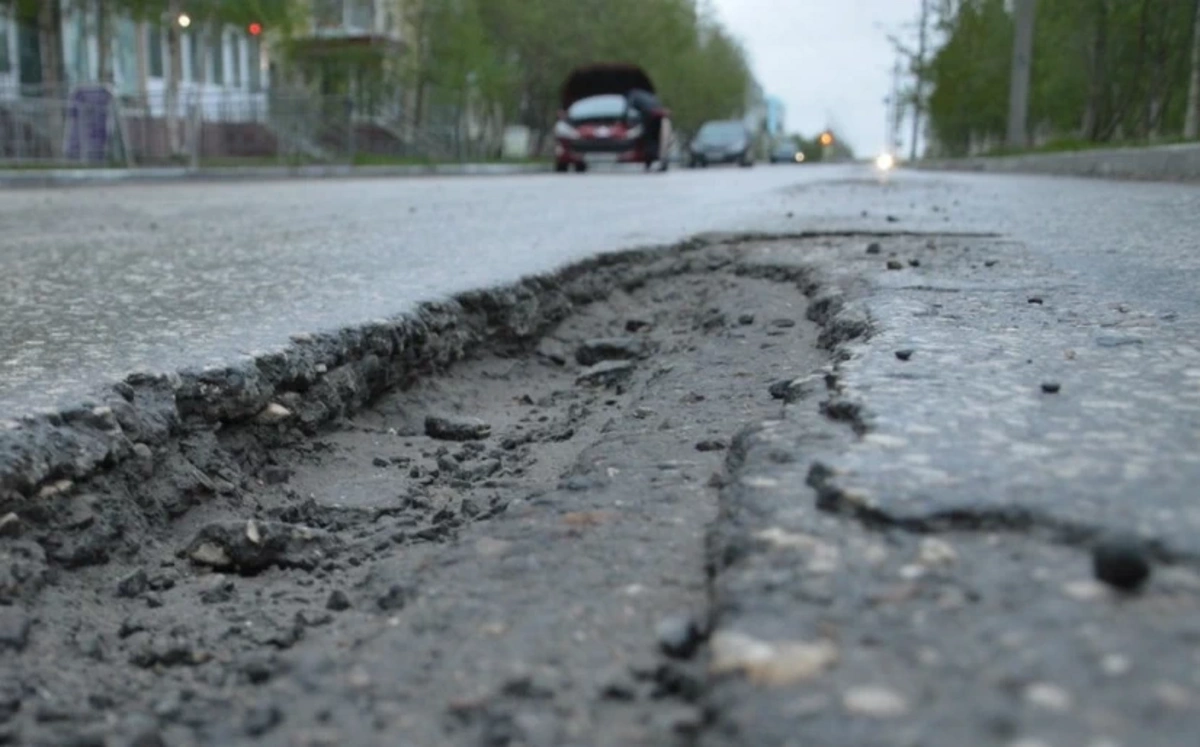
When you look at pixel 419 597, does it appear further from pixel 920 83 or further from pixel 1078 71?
pixel 920 83

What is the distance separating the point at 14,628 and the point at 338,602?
355 millimetres

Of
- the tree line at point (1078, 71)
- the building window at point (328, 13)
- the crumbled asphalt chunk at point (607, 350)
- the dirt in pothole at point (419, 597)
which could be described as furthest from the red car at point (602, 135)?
the dirt in pothole at point (419, 597)

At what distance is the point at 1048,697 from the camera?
0.84 m

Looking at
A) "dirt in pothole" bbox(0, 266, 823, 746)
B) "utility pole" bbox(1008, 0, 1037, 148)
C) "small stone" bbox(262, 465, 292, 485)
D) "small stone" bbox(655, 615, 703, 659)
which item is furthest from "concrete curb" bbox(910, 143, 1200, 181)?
"small stone" bbox(655, 615, 703, 659)

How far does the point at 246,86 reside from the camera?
Result: 33.2 meters

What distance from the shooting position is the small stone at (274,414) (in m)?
2.16

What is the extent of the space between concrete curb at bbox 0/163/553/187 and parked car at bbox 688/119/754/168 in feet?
33.9

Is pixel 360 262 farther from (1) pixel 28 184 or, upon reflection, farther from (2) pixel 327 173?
(2) pixel 327 173

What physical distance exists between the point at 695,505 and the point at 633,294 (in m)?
2.48

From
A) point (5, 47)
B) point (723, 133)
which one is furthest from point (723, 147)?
point (5, 47)

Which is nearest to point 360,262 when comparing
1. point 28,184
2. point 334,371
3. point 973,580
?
point 334,371

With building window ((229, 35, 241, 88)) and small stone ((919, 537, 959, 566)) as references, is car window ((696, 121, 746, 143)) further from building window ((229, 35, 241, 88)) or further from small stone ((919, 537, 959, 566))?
small stone ((919, 537, 959, 566))

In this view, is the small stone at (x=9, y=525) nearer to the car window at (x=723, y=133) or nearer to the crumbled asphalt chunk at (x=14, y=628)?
the crumbled asphalt chunk at (x=14, y=628)

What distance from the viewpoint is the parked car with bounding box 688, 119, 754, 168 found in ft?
118
